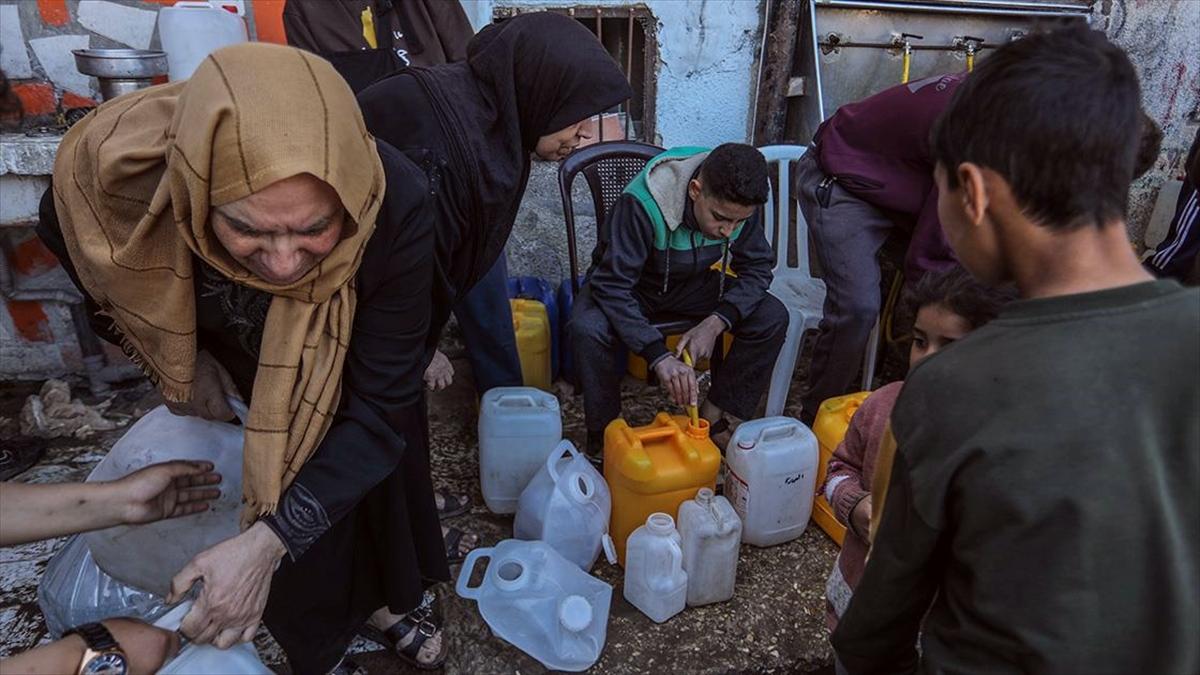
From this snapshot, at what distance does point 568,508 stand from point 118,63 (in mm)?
2457

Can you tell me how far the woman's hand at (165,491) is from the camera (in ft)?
4.74

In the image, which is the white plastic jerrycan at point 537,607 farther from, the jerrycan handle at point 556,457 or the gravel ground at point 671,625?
the jerrycan handle at point 556,457

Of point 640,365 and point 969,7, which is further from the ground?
point 969,7

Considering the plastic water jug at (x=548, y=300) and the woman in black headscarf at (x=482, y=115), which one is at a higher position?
the woman in black headscarf at (x=482, y=115)

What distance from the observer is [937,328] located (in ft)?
5.38

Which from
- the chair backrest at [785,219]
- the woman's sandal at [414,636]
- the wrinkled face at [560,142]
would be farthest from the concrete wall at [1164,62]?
the woman's sandal at [414,636]

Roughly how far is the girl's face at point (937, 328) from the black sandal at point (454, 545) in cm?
163

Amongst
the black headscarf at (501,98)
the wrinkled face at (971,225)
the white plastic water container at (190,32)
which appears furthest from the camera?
the white plastic water container at (190,32)

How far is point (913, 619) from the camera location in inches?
44.9

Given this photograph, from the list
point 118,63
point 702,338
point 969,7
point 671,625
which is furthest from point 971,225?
point 969,7

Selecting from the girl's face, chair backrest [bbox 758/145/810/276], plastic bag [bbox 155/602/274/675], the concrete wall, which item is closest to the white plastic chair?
chair backrest [bbox 758/145/810/276]

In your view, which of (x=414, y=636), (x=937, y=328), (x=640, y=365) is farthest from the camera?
(x=640, y=365)

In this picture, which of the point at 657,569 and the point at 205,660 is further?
the point at 657,569

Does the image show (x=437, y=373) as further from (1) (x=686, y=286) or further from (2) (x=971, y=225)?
(2) (x=971, y=225)
